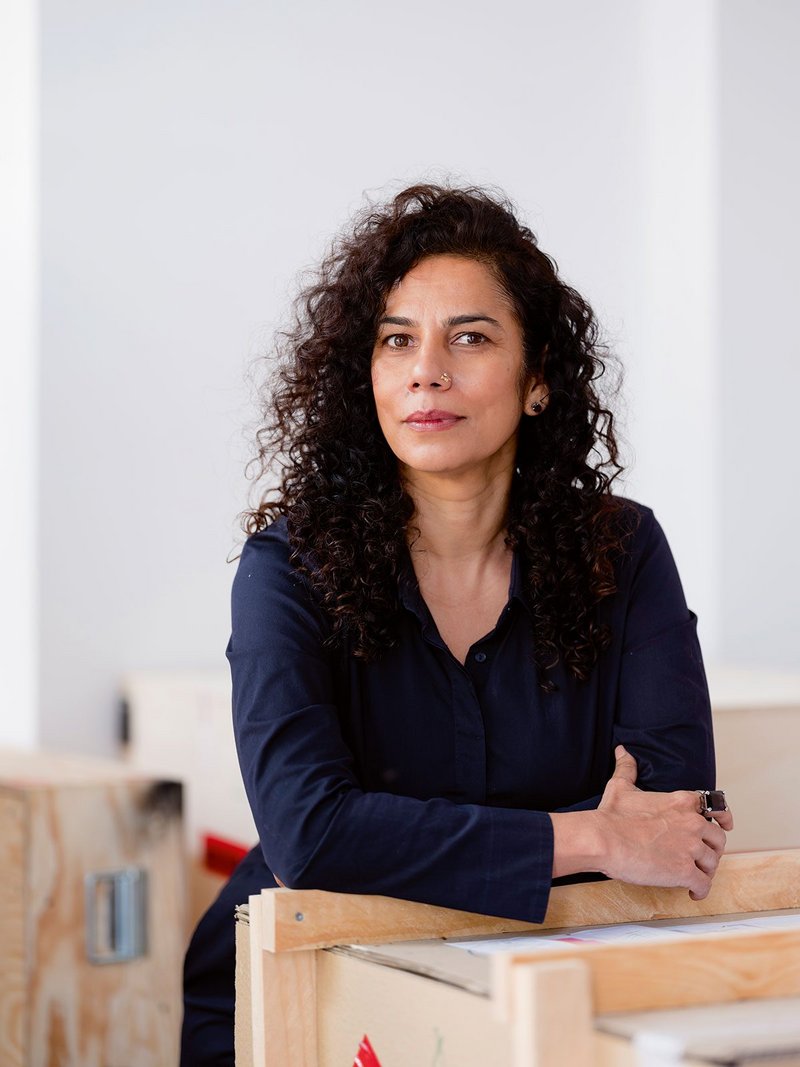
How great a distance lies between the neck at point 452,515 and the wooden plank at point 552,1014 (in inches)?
28.2

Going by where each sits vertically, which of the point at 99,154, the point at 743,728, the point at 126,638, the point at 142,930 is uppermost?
the point at 99,154

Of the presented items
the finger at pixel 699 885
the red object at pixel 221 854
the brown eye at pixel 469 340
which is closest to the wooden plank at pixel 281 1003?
the finger at pixel 699 885

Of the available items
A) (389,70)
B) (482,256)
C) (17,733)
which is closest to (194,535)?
(17,733)

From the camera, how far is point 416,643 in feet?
4.58

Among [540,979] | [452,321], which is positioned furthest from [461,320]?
[540,979]

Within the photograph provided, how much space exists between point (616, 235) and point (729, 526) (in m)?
0.69

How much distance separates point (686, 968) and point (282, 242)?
209 centimetres

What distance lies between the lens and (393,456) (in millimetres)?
1511

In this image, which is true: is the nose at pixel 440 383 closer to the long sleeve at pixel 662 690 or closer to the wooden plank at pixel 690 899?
the long sleeve at pixel 662 690

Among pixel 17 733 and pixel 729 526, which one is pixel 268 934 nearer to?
pixel 17 733

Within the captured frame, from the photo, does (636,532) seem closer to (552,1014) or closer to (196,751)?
(552,1014)

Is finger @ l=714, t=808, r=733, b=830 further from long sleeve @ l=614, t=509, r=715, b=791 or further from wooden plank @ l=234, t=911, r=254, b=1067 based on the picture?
wooden plank @ l=234, t=911, r=254, b=1067

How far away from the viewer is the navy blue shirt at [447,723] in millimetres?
1177

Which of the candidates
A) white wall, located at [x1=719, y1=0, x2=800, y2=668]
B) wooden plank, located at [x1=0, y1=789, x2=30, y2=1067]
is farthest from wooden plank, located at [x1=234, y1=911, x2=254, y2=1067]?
white wall, located at [x1=719, y1=0, x2=800, y2=668]
